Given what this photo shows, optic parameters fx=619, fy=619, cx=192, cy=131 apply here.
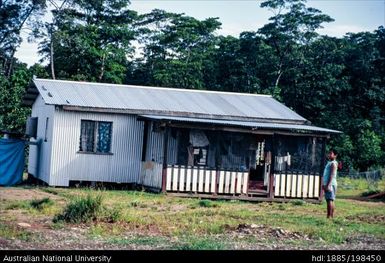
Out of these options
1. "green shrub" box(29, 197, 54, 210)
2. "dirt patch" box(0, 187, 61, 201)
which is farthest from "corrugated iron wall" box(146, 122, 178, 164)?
"green shrub" box(29, 197, 54, 210)

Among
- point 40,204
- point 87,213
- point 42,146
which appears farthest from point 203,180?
point 87,213

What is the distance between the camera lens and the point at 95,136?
2338 cm

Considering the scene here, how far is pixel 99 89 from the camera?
25.4 metres

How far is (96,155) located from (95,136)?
72 centimetres

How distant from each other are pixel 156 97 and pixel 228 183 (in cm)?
575

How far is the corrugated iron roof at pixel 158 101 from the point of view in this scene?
2358 centimetres

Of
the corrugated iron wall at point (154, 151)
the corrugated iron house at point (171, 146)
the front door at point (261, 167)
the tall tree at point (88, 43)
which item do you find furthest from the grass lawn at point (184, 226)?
the tall tree at point (88, 43)

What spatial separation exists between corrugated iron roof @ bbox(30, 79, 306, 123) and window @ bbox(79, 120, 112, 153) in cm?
77

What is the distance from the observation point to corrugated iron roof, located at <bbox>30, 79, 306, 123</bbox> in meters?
23.6

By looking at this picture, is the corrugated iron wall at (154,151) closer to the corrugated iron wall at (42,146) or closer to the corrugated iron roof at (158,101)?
the corrugated iron roof at (158,101)

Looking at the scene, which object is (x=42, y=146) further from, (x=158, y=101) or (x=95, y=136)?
(x=158, y=101)

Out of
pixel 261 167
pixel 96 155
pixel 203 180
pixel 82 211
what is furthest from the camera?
pixel 261 167

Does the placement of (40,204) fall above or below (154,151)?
below
